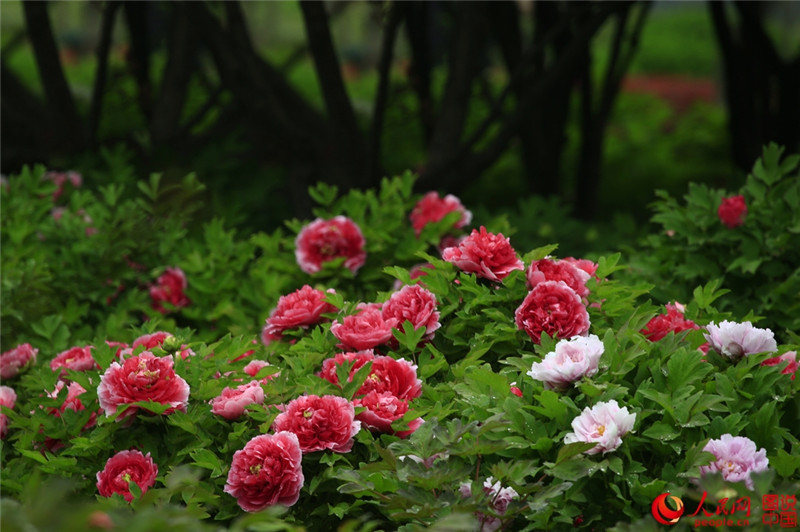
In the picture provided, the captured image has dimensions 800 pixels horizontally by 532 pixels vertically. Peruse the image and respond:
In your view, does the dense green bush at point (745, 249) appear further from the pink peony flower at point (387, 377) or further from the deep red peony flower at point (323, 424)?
the deep red peony flower at point (323, 424)

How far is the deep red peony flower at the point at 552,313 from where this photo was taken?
205cm

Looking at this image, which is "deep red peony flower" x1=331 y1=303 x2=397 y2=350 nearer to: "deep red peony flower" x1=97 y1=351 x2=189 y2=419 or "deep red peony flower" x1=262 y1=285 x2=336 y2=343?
"deep red peony flower" x1=262 y1=285 x2=336 y2=343

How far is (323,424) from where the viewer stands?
6.22 feet

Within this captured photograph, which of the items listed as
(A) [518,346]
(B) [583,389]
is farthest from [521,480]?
(A) [518,346]

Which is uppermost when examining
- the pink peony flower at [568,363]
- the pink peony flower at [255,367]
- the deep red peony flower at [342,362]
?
the pink peony flower at [568,363]

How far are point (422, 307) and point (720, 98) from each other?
13.0 meters

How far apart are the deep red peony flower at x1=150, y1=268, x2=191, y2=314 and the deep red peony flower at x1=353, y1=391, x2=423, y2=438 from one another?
144 cm

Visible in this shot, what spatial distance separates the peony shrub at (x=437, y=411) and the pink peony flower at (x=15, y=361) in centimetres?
4

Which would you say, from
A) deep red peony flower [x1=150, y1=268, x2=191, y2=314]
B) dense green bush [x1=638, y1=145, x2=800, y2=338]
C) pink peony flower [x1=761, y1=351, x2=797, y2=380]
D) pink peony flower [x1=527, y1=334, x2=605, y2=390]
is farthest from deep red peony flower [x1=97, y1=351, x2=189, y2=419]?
dense green bush [x1=638, y1=145, x2=800, y2=338]

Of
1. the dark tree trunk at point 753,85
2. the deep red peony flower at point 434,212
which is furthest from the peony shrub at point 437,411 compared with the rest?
the dark tree trunk at point 753,85

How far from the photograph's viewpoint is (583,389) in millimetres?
1786

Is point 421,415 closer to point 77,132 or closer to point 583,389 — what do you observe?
point 583,389

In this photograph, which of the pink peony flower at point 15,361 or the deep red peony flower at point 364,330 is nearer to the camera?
the deep red peony flower at point 364,330

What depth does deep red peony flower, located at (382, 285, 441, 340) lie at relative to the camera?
2.18 m
